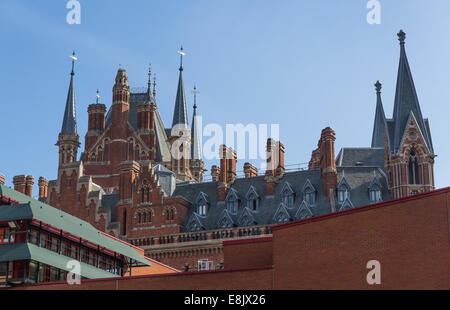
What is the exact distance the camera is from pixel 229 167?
95625 mm

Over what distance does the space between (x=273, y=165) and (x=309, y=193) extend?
5449 mm

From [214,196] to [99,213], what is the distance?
1182cm

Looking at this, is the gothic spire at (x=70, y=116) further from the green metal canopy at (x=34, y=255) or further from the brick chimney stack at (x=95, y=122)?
the green metal canopy at (x=34, y=255)

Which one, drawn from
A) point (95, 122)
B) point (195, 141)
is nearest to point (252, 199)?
point (95, 122)

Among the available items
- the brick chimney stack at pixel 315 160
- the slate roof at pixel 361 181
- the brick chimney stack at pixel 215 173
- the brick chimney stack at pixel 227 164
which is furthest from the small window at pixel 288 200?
the brick chimney stack at pixel 215 173

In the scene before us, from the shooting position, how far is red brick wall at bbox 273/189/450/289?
5091 cm

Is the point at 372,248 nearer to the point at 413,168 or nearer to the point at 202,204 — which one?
the point at 413,168

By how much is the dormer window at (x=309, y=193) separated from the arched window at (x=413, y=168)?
913cm

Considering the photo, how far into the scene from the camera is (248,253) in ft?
191

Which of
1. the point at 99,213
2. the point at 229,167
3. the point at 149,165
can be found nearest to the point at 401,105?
the point at 229,167

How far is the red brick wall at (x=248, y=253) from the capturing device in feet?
190

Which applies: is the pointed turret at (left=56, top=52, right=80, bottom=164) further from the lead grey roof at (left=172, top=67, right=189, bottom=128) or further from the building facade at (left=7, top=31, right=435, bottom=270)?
the lead grey roof at (left=172, top=67, right=189, bottom=128)
